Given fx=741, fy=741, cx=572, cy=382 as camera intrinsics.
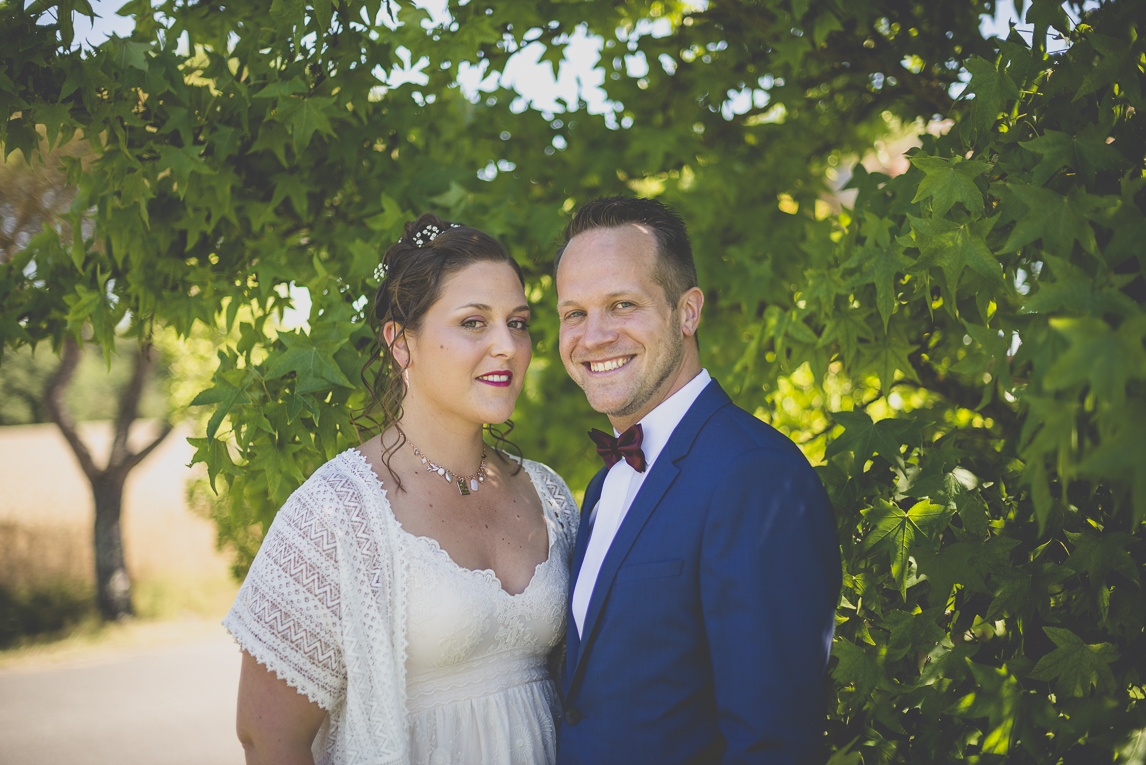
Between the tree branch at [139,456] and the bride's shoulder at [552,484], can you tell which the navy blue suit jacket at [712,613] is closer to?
the bride's shoulder at [552,484]

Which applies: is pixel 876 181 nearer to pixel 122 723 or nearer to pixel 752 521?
pixel 752 521

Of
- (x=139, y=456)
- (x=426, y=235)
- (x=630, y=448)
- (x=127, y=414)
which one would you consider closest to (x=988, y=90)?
(x=630, y=448)

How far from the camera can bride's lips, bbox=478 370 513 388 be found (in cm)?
265

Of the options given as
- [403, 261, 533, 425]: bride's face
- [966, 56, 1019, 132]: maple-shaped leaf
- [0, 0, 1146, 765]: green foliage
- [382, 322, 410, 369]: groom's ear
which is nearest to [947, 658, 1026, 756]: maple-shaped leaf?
[0, 0, 1146, 765]: green foliage

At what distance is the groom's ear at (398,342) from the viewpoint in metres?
2.73

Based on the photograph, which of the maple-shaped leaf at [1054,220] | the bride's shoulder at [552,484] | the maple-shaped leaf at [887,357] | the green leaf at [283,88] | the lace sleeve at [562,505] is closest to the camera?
the maple-shaped leaf at [1054,220]

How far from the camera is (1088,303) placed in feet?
4.99

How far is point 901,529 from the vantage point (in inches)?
88.1

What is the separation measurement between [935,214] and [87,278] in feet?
10.6

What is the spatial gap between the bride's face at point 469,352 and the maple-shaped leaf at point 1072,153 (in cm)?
166

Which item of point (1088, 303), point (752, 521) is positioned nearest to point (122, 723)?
point (752, 521)

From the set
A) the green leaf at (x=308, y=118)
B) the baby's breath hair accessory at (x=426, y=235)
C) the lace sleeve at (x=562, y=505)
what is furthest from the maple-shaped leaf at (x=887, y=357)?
the green leaf at (x=308, y=118)

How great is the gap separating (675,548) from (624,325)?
752 mm

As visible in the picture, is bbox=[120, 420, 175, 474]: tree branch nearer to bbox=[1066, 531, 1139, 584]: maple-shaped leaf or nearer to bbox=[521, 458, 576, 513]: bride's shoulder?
bbox=[521, 458, 576, 513]: bride's shoulder
